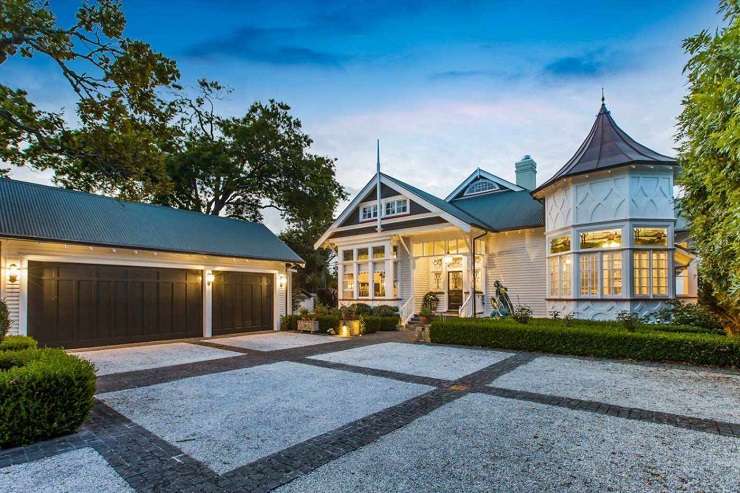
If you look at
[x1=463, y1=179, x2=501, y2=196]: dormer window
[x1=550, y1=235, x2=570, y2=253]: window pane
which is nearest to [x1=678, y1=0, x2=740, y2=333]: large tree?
[x1=550, y1=235, x2=570, y2=253]: window pane

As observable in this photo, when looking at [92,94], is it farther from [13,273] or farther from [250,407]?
[250,407]

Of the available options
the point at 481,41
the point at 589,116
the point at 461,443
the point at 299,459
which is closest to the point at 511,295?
the point at 589,116

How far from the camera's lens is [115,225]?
12.1 meters

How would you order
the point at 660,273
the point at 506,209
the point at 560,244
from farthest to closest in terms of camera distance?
the point at 506,209 → the point at 560,244 → the point at 660,273

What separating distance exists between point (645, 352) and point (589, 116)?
10680 mm

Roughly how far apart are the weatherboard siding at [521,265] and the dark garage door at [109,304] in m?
11.8

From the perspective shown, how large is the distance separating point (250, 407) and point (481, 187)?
17300 mm

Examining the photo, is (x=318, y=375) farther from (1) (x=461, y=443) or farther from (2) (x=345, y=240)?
(2) (x=345, y=240)

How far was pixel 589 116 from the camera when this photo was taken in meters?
15.3

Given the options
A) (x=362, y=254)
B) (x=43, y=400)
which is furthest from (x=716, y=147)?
(x=362, y=254)

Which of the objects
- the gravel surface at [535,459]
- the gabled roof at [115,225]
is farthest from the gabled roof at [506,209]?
the gravel surface at [535,459]

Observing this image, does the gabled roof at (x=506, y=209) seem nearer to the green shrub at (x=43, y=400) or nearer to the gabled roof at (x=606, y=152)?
the gabled roof at (x=606, y=152)

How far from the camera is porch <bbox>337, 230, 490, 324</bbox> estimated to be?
1573cm

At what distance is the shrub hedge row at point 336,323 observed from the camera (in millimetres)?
14523
